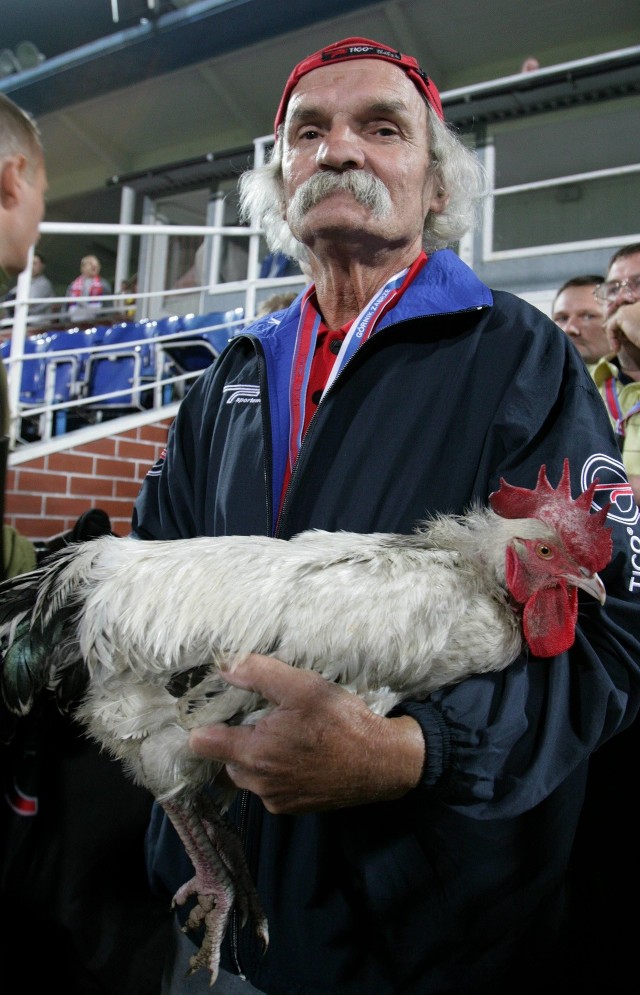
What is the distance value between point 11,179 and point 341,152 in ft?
2.81

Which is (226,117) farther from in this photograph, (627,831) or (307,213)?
(627,831)

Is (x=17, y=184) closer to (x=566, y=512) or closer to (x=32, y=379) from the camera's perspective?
(x=566, y=512)

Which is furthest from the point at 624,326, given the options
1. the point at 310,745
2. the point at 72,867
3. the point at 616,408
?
the point at 72,867

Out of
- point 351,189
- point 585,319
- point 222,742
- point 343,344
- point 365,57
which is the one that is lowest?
point 222,742

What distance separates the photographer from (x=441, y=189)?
1799mm

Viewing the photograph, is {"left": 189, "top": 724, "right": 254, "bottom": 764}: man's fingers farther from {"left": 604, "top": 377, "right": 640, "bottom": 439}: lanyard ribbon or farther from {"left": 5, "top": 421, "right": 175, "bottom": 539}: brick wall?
{"left": 5, "top": 421, "right": 175, "bottom": 539}: brick wall

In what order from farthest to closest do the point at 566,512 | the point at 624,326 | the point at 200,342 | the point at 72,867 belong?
1. the point at 200,342
2. the point at 624,326
3. the point at 72,867
4. the point at 566,512

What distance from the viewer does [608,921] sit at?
6.02 feet

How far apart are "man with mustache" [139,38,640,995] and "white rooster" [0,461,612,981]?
6 cm

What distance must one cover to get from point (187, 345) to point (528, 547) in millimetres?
5436

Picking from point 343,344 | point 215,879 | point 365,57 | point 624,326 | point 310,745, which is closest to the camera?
point 310,745

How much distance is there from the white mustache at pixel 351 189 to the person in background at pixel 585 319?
2.73m

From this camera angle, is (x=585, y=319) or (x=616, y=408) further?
(x=585, y=319)

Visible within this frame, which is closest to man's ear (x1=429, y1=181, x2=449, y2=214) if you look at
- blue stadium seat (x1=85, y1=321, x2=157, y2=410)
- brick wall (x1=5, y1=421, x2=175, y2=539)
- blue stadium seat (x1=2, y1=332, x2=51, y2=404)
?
brick wall (x1=5, y1=421, x2=175, y2=539)
